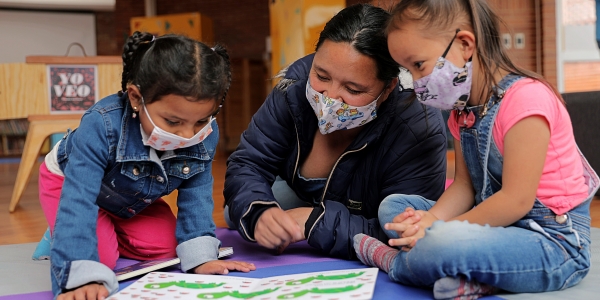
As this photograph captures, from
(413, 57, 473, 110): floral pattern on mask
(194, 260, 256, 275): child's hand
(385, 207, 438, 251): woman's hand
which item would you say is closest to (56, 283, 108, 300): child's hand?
(194, 260, 256, 275): child's hand

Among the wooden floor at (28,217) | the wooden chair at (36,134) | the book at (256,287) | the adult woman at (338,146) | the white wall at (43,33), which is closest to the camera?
the book at (256,287)

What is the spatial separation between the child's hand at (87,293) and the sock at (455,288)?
61 cm

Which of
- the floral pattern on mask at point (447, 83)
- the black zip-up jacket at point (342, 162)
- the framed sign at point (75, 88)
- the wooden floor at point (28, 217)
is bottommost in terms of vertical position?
the wooden floor at point (28, 217)

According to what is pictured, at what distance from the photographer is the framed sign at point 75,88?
110 inches

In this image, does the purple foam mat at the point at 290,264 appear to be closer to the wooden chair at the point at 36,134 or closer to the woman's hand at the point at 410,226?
the woman's hand at the point at 410,226

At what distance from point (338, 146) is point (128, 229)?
0.60 meters

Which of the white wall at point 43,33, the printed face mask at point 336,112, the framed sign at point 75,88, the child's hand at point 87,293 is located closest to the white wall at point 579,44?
the white wall at point 43,33

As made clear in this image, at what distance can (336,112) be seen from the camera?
4.75 feet

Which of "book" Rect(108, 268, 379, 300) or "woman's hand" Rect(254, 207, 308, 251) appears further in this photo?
"woman's hand" Rect(254, 207, 308, 251)

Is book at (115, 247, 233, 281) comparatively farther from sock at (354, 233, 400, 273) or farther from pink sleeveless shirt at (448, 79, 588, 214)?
pink sleeveless shirt at (448, 79, 588, 214)

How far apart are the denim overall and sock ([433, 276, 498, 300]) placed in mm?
11

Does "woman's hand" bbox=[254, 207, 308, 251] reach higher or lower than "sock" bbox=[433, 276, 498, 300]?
higher

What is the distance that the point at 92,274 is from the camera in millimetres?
1143

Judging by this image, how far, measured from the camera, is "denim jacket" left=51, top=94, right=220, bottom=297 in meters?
1.18
